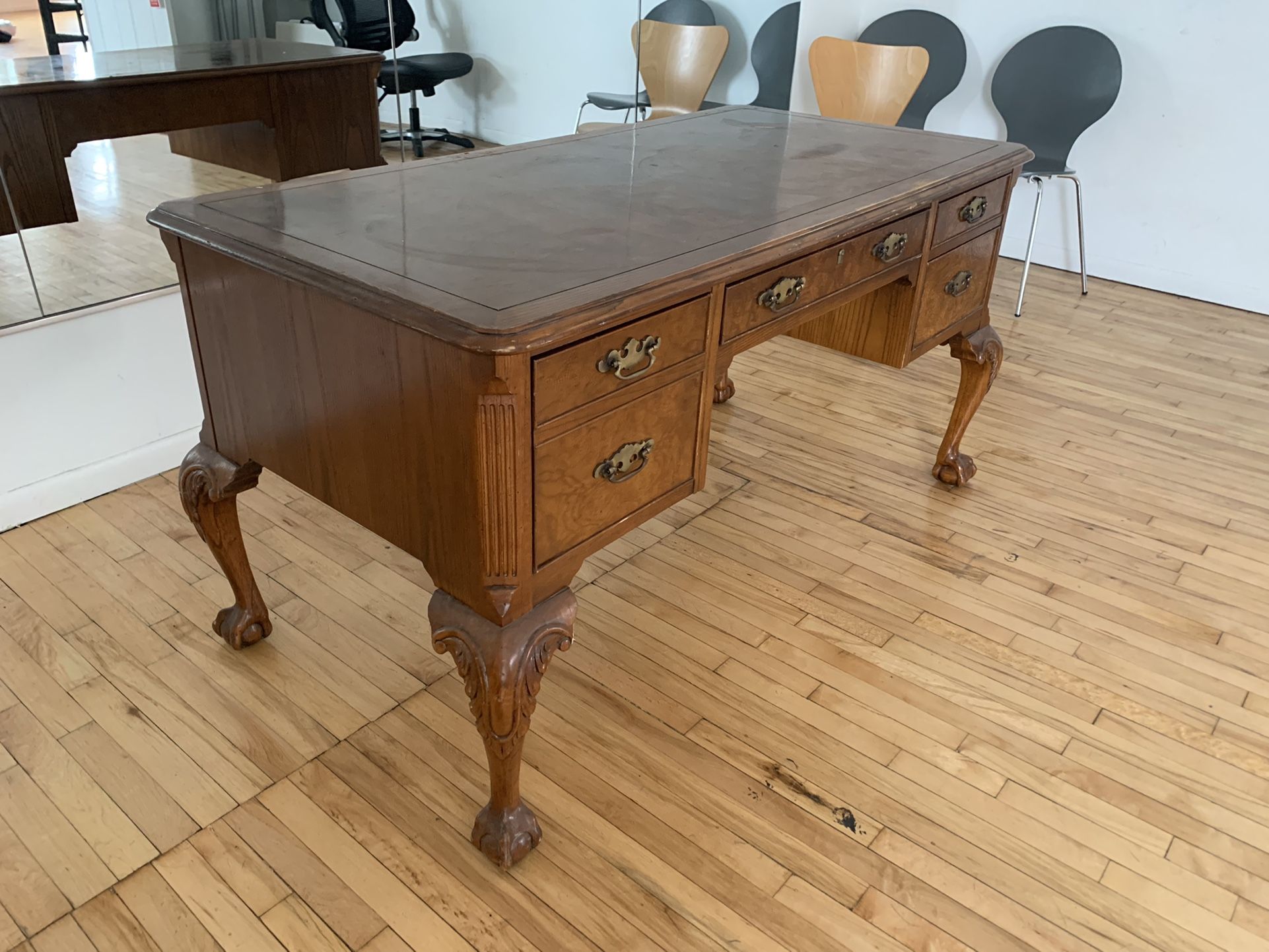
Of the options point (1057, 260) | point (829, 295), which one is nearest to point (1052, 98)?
point (1057, 260)

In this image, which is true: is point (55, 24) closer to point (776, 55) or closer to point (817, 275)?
point (817, 275)

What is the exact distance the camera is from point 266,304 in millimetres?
1285

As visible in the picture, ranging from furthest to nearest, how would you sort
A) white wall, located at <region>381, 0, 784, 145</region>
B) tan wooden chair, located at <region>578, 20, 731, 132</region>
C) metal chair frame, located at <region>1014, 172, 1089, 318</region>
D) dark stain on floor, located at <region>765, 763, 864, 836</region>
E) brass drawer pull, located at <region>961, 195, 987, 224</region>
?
metal chair frame, located at <region>1014, 172, 1089, 318</region> → tan wooden chair, located at <region>578, 20, 731, 132</region> → white wall, located at <region>381, 0, 784, 145</region> → brass drawer pull, located at <region>961, 195, 987, 224</region> → dark stain on floor, located at <region>765, 763, 864, 836</region>

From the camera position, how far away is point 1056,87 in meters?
3.65

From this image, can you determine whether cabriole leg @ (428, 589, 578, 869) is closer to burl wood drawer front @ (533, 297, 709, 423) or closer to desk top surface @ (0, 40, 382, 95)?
burl wood drawer front @ (533, 297, 709, 423)

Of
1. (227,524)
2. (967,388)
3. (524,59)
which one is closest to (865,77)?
(524,59)

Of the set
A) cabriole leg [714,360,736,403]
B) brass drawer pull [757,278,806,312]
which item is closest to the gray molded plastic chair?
cabriole leg [714,360,736,403]

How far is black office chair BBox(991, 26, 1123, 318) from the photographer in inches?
140

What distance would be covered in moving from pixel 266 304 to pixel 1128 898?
4.73 feet

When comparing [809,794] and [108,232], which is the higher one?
[108,232]

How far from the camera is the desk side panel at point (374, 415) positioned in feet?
3.61

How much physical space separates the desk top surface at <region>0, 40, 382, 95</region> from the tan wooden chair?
97cm

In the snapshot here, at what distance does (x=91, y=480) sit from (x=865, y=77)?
2947 mm

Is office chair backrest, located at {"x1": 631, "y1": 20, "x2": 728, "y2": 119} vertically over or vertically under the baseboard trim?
over
